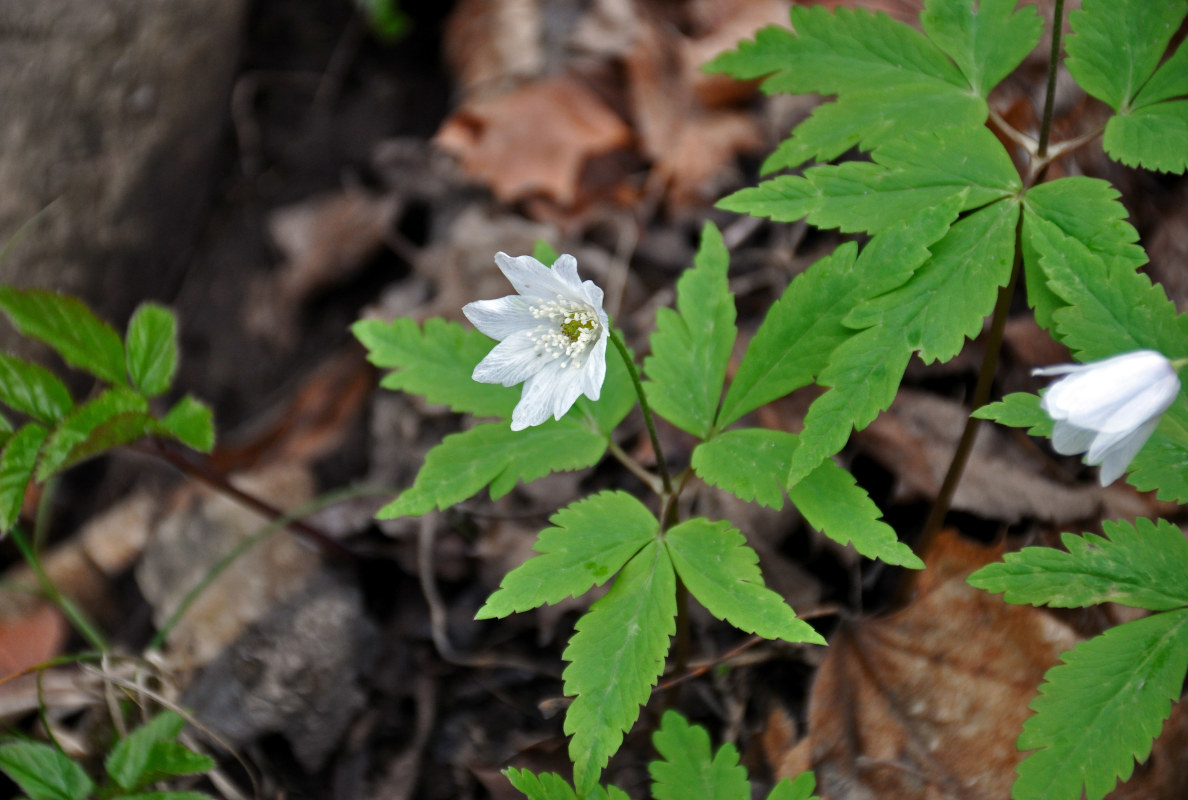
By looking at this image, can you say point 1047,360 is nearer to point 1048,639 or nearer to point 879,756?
point 1048,639

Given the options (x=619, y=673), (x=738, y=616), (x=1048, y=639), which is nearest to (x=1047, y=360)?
(x=1048, y=639)

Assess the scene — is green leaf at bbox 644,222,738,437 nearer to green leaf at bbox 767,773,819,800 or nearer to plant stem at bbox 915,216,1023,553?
plant stem at bbox 915,216,1023,553

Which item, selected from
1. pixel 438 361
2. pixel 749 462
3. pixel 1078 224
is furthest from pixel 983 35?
pixel 438 361

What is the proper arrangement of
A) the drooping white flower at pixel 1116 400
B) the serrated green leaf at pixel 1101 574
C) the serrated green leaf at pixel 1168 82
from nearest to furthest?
the drooping white flower at pixel 1116 400 → the serrated green leaf at pixel 1101 574 → the serrated green leaf at pixel 1168 82

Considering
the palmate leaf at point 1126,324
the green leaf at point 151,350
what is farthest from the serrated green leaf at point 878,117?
the green leaf at point 151,350

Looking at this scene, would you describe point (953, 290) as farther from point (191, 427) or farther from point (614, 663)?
point (191, 427)

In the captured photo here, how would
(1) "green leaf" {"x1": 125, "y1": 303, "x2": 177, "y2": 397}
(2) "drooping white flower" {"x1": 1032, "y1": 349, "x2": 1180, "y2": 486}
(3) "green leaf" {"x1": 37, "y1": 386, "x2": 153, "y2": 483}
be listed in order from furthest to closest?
(1) "green leaf" {"x1": 125, "y1": 303, "x2": 177, "y2": 397} → (3) "green leaf" {"x1": 37, "y1": 386, "x2": 153, "y2": 483} → (2) "drooping white flower" {"x1": 1032, "y1": 349, "x2": 1180, "y2": 486}

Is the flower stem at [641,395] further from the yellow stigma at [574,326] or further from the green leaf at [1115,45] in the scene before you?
the green leaf at [1115,45]

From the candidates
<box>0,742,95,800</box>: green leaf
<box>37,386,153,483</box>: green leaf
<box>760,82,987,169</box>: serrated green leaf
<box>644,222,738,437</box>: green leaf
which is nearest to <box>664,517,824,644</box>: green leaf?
<box>644,222,738,437</box>: green leaf
